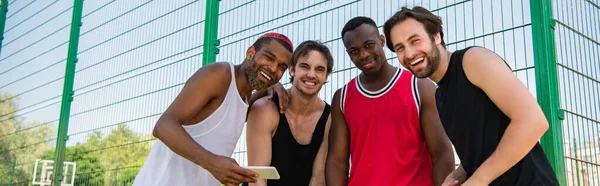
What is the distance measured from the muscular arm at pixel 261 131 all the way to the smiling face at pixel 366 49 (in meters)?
0.56

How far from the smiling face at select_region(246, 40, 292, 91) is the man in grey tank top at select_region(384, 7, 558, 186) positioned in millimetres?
706

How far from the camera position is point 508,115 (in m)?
1.95

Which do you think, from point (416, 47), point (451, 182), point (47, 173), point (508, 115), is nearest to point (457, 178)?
point (451, 182)

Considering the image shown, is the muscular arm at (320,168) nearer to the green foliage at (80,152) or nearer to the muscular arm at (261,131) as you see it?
the muscular arm at (261,131)

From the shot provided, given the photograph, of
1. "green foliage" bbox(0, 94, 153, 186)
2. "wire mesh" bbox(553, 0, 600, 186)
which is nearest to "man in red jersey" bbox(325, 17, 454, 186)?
"wire mesh" bbox(553, 0, 600, 186)

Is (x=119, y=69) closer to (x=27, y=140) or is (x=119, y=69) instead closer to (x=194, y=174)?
(x=27, y=140)

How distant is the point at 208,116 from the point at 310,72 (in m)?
0.60

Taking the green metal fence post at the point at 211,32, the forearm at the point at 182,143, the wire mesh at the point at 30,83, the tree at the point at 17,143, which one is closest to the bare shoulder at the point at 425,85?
the forearm at the point at 182,143

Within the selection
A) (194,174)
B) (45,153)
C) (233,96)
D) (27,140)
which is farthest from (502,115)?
(27,140)

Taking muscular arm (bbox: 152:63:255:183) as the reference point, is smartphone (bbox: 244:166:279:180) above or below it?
below

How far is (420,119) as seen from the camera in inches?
110

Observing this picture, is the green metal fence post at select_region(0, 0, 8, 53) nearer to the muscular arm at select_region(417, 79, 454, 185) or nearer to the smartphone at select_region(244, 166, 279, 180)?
the smartphone at select_region(244, 166, 279, 180)

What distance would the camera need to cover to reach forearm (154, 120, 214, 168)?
247 cm

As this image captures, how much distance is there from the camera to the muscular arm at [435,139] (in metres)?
2.66
